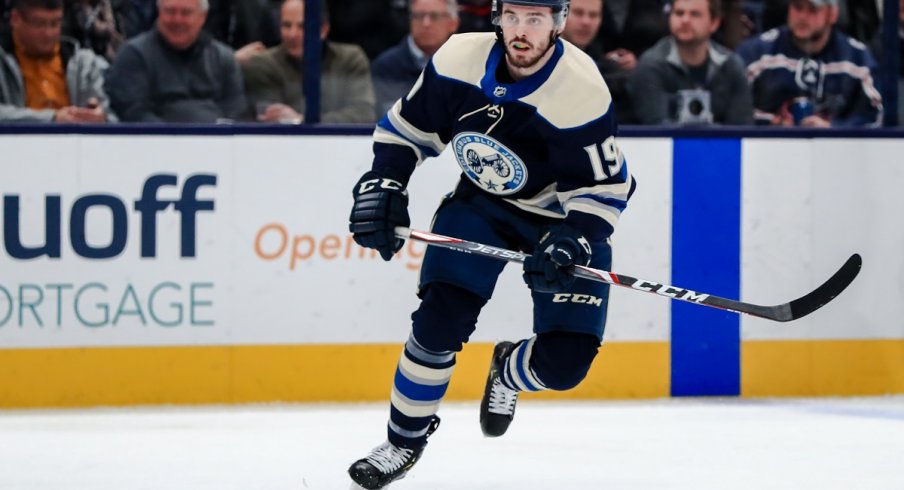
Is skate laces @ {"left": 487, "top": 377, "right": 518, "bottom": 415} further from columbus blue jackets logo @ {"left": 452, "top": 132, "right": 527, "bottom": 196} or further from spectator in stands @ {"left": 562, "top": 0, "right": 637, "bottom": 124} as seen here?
spectator in stands @ {"left": 562, "top": 0, "right": 637, "bottom": 124}

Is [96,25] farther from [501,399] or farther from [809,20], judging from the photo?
[809,20]

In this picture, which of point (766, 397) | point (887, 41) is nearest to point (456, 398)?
point (766, 397)

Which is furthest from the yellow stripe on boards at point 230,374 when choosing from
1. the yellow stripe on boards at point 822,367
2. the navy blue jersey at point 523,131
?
the navy blue jersey at point 523,131

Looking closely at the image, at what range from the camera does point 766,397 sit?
14.8ft

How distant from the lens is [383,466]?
306 centimetres

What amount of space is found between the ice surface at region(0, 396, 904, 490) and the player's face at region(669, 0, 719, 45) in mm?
1121

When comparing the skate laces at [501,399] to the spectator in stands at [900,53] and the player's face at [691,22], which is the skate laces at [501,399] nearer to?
the player's face at [691,22]

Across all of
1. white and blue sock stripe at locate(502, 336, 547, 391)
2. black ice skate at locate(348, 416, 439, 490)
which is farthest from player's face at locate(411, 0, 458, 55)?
black ice skate at locate(348, 416, 439, 490)

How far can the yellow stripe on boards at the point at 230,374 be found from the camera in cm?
421

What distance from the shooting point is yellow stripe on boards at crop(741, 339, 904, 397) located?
14.7ft

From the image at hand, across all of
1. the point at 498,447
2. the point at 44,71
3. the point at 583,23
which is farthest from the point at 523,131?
the point at 44,71

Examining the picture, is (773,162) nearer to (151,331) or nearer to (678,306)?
(678,306)

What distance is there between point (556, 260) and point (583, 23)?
1.75 meters

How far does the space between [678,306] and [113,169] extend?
1725mm
